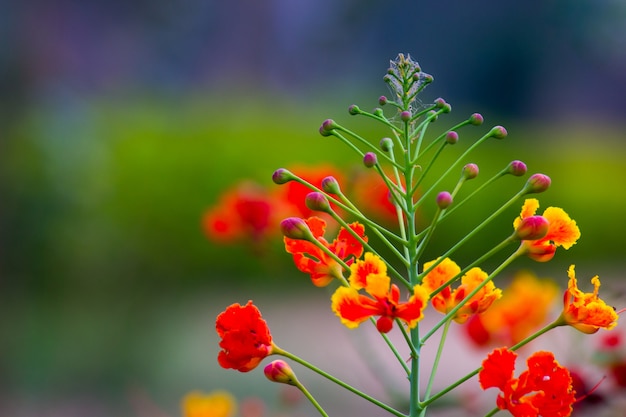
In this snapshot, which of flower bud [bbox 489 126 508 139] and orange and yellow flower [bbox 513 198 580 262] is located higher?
flower bud [bbox 489 126 508 139]

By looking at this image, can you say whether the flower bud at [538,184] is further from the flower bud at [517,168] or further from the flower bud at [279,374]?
the flower bud at [279,374]

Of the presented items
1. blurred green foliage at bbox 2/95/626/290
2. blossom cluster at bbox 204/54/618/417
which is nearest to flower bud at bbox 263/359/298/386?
blossom cluster at bbox 204/54/618/417

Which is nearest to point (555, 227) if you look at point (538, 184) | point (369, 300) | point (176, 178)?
point (538, 184)

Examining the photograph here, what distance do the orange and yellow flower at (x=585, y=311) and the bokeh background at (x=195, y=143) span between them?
0.75m

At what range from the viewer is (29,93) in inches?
131

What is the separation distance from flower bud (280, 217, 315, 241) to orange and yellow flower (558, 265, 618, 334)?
18cm

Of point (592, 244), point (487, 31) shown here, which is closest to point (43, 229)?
point (592, 244)

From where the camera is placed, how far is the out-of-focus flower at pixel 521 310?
3.63 feet

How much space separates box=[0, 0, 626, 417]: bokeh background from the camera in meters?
3.60

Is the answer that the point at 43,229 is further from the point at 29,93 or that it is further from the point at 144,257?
the point at 144,257

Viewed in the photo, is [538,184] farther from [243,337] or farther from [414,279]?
[243,337]

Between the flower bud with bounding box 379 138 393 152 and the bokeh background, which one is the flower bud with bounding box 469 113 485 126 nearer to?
the flower bud with bounding box 379 138 393 152

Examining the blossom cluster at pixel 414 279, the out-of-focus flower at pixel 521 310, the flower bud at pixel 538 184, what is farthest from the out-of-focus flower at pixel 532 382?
the out-of-focus flower at pixel 521 310

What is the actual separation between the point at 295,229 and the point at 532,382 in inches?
7.3
